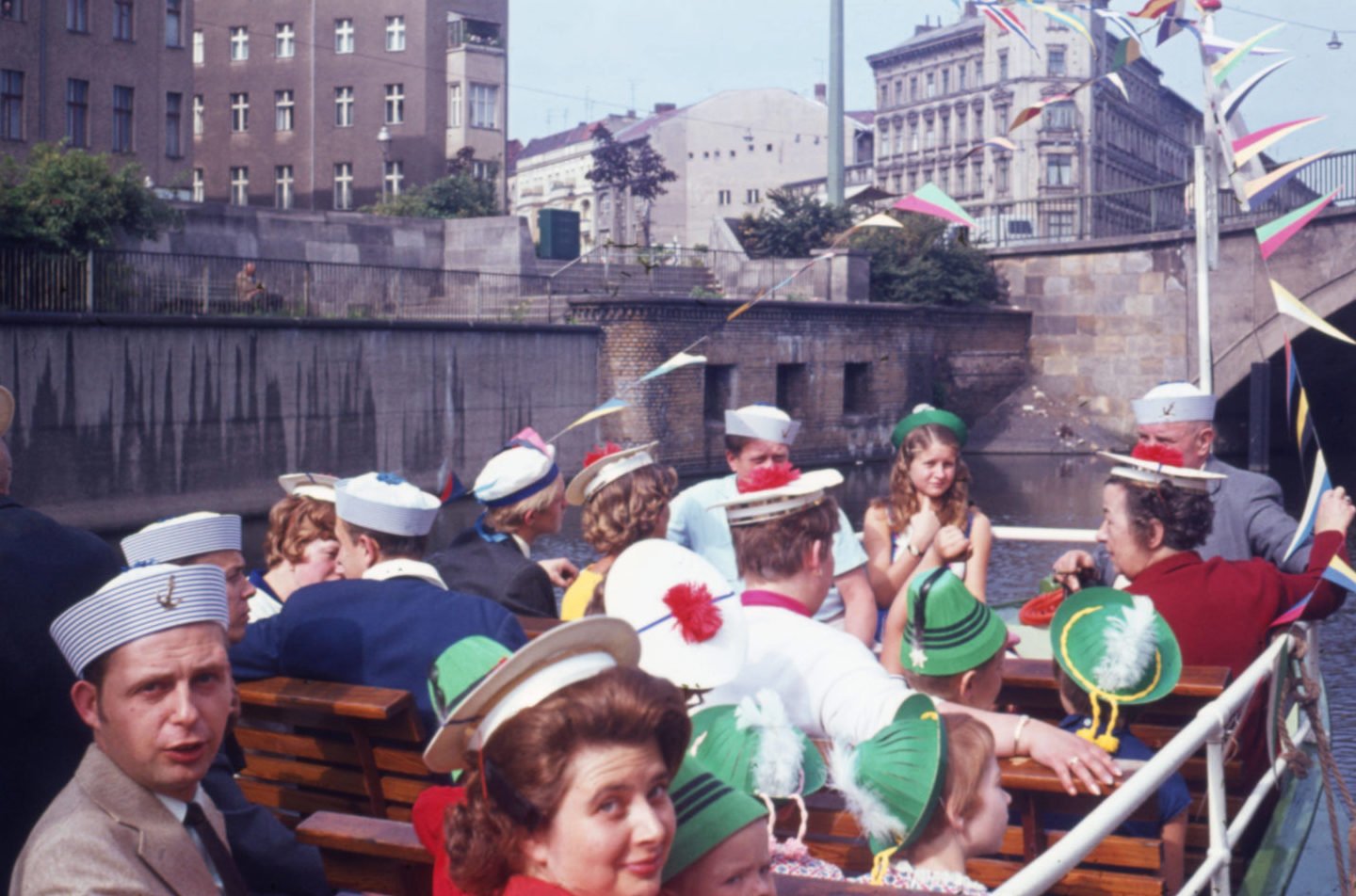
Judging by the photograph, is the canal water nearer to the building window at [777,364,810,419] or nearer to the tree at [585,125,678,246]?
the building window at [777,364,810,419]

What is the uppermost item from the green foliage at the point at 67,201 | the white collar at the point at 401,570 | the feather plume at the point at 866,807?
the green foliage at the point at 67,201

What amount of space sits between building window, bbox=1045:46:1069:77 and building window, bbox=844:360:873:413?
38566mm

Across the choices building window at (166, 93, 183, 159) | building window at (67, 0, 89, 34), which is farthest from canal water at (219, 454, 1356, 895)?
building window at (166, 93, 183, 159)

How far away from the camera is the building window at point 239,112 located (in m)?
46.3

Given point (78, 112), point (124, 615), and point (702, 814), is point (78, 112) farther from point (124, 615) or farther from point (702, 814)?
point (702, 814)

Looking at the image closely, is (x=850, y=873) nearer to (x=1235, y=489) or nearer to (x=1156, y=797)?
(x=1156, y=797)

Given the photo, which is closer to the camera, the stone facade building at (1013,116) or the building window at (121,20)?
the building window at (121,20)

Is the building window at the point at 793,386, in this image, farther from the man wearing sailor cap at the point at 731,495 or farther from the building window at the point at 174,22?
the man wearing sailor cap at the point at 731,495

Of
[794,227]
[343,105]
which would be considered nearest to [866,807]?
[794,227]

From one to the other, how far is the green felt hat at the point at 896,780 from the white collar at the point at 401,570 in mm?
1611

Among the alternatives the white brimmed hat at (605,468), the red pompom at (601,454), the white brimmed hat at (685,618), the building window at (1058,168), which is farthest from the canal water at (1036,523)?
the building window at (1058,168)

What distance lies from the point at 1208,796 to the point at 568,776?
71.2 inches

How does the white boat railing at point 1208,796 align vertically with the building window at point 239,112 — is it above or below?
below

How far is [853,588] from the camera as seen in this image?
14.5ft
